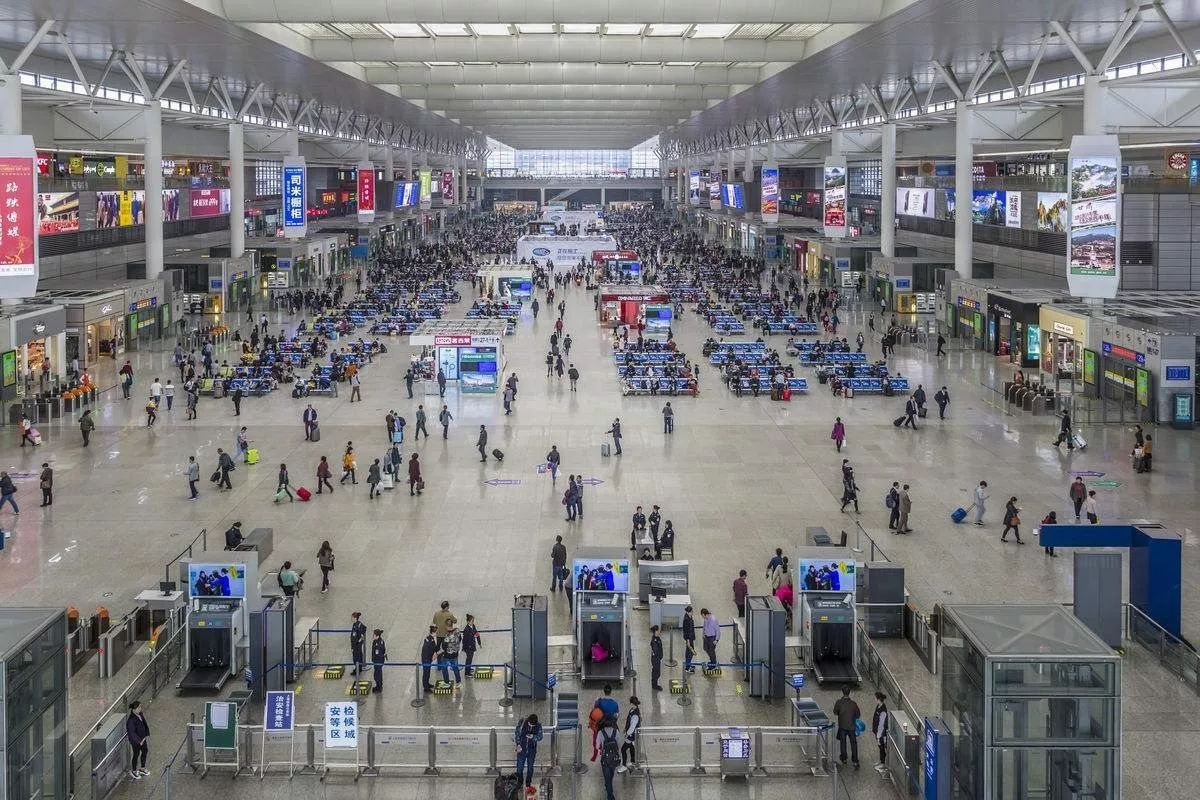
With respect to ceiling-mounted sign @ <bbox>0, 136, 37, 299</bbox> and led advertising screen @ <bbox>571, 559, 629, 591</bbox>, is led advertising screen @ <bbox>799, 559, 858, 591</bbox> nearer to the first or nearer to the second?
led advertising screen @ <bbox>571, 559, 629, 591</bbox>

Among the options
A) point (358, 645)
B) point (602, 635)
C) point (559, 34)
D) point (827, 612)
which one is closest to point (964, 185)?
point (559, 34)

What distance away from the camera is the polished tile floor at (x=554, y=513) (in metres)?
13.7

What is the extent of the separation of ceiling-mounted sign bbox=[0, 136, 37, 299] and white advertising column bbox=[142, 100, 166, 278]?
48.0ft

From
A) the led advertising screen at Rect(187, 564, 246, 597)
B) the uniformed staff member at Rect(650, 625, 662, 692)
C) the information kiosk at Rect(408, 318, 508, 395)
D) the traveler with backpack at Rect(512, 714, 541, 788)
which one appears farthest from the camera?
the information kiosk at Rect(408, 318, 508, 395)

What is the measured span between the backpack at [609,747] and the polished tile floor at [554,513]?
0.45 meters

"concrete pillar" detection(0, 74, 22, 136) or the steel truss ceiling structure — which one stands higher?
the steel truss ceiling structure

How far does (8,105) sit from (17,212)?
177 inches

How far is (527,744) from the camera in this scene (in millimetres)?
11836

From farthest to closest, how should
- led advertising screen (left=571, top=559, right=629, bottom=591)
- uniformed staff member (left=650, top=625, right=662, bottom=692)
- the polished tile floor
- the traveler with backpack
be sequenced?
1. led advertising screen (left=571, top=559, right=629, bottom=591)
2. uniformed staff member (left=650, top=625, right=662, bottom=692)
3. the polished tile floor
4. the traveler with backpack

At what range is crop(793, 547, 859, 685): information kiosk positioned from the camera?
14.6m

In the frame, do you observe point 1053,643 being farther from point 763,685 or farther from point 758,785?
point 763,685

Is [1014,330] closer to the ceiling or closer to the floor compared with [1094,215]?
closer to the floor

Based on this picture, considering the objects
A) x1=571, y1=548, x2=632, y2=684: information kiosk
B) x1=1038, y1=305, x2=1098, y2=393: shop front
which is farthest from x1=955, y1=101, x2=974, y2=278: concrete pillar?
x1=571, y1=548, x2=632, y2=684: information kiosk

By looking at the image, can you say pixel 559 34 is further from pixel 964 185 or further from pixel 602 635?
pixel 602 635
